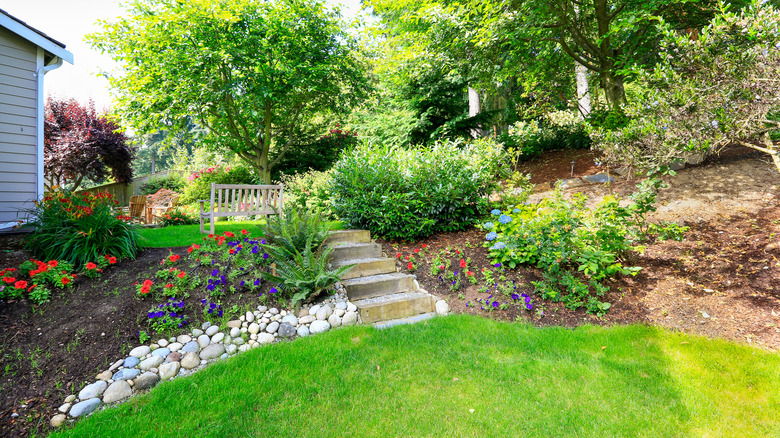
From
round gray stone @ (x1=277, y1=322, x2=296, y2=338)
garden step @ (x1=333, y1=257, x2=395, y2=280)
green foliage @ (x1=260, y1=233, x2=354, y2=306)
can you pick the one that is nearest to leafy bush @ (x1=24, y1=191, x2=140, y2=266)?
green foliage @ (x1=260, y1=233, x2=354, y2=306)

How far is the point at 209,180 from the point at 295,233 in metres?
9.32

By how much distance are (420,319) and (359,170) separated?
2.50 metres

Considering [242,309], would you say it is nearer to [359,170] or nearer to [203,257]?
[203,257]

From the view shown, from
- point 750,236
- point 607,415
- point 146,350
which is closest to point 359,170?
point 146,350

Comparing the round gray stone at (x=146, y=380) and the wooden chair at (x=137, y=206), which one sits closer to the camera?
the round gray stone at (x=146, y=380)

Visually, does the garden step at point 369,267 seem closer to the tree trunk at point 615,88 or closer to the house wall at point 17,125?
the house wall at point 17,125

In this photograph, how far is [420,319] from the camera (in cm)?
346

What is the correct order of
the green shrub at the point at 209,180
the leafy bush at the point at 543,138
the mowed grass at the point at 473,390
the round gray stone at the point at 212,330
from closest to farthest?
the mowed grass at the point at 473,390
the round gray stone at the point at 212,330
the leafy bush at the point at 543,138
the green shrub at the point at 209,180

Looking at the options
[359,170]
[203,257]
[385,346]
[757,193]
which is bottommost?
[385,346]

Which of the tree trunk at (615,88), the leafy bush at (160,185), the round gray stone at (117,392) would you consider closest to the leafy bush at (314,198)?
the round gray stone at (117,392)

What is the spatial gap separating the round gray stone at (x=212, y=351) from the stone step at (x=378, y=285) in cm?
129

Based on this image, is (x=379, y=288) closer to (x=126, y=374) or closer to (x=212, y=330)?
(x=212, y=330)

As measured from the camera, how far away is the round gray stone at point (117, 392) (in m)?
2.24

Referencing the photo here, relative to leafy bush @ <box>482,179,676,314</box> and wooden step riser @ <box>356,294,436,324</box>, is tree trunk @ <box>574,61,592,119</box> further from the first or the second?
wooden step riser @ <box>356,294,436,324</box>
